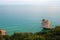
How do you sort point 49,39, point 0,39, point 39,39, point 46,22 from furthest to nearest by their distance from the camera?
point 46,22 < point 49,39 < point 39,39 < point 0,39

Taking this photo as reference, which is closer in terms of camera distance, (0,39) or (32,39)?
(0,39)

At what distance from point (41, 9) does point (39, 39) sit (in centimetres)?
1751

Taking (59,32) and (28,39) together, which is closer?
(28,39)

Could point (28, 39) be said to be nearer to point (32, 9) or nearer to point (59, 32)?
point (59, 32)

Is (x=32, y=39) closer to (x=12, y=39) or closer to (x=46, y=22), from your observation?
(x=12, y=39)

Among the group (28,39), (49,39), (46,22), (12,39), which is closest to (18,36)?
(12,39)

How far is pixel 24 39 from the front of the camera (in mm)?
3045

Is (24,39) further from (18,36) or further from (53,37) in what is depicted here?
(53,37)

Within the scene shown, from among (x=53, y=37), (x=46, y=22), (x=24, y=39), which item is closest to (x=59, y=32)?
(x=53, y=37)

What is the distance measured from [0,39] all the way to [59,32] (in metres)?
1.19

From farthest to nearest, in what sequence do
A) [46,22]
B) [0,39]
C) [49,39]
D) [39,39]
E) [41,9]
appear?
1. [41,9]
2. [46,22]
3. [49,39]
4. [39,39]
5. [0,39]

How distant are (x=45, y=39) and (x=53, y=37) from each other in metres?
0.20

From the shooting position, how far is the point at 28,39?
2984 mm

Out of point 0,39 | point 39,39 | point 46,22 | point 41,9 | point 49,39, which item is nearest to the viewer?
point 0,39
